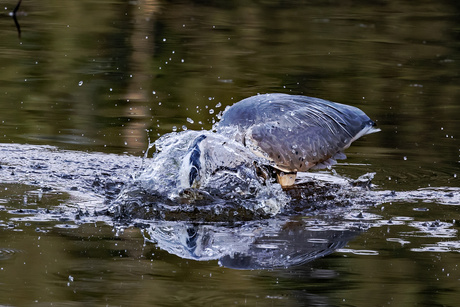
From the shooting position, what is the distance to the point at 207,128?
8336 millimetres

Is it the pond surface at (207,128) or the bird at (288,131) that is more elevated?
the bird at (288,131)

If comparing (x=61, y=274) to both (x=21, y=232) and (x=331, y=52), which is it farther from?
(x=331, y=52)

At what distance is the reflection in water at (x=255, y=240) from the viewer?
4.63 metres

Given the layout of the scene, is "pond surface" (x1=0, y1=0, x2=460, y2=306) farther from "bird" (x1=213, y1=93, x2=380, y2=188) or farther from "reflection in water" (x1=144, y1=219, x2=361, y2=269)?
"bird" (x1=213, y1=93, x2=380, y2=188)

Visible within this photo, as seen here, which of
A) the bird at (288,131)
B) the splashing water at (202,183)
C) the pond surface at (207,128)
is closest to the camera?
the pond surface at (207,128)

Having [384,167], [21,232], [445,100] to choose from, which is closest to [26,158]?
[21,232]

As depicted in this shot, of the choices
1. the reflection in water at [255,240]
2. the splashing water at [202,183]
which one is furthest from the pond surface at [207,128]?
the splashing water at [202,183]

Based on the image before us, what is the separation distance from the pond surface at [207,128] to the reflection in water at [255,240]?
15 mm

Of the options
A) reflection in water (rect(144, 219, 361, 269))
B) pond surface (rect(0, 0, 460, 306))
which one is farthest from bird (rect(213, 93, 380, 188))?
reflection in water (rect(144, 219, 361, 269))

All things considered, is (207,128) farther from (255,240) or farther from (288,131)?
(255,240)

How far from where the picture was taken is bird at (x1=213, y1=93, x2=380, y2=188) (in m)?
6.32

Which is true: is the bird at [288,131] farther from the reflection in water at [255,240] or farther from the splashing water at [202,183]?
the reflection in water at [255,240]

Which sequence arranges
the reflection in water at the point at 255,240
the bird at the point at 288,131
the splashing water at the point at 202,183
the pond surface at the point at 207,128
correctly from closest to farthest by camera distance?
the pond surface at the point at 207,128 → the reflection in water at the point at 255,240 → the splashing water at the point at 202,183 → the bird at the point at 288,131

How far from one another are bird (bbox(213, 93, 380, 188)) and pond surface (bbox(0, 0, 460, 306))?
0.20 m
